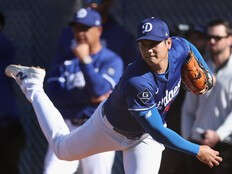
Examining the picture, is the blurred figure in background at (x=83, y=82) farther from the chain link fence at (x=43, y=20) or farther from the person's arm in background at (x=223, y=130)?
the chain link fence at (x=43, y=20)

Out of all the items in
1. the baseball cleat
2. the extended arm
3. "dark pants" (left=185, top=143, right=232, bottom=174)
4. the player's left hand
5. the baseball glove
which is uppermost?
the baseball glove

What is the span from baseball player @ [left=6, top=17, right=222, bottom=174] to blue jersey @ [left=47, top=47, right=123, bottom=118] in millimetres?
333

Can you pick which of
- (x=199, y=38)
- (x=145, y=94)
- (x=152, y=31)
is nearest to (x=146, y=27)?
(x=152, y=31)

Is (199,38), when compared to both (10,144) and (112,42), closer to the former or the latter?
(112,42)

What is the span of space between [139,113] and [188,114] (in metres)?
1.45

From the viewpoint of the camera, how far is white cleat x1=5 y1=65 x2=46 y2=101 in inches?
223

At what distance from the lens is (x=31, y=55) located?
25.4 ft

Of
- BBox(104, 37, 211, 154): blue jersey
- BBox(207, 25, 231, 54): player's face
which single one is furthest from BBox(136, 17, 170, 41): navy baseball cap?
BBox(207, 25, 231, 54): player's face

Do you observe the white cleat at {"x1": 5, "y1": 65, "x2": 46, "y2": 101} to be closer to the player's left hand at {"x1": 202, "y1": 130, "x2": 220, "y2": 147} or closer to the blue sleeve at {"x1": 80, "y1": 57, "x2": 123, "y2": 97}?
the blue sleeve at {"x1": 80, "y1": 57, "x2": 123, "y2": 97}

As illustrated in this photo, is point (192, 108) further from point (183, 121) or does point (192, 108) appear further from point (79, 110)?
point (79, 110)

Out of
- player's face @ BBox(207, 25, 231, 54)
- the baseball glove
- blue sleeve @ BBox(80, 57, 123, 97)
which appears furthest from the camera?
player's face @ BBox(207, 25, 231, 54)

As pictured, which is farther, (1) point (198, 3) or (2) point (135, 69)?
(1) point (198, 3)

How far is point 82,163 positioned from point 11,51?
3.56ft

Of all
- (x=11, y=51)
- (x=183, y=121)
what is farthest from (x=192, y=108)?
(x=11, y=51)
